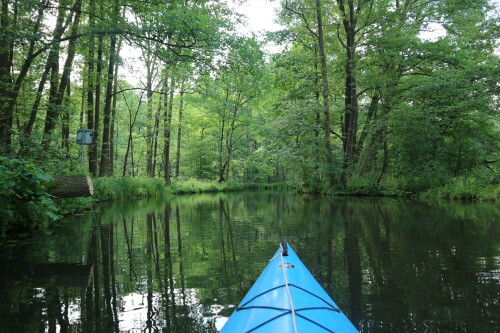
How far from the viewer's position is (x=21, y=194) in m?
5.64

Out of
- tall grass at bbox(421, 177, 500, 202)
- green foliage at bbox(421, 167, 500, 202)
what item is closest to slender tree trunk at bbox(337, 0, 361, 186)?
tall grass at bbox(421, 177, 500, 202)

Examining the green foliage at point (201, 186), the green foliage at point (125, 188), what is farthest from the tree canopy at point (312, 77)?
the green foliage at point (201, 186)

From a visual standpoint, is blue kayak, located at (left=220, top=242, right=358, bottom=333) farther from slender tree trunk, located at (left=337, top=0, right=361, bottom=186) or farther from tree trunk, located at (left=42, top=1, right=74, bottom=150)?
slender tree trunk, located at (left=337, top=0, right=361, bottom=186)

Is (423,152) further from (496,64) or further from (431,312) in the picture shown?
(431,312)

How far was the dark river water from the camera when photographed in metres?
2.59

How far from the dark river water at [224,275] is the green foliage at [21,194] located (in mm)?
540

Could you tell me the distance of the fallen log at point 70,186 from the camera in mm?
6391

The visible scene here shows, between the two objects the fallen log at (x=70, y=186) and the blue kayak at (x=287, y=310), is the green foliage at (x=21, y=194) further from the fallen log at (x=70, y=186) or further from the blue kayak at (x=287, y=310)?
the blue kayak at (x=287, y=310)

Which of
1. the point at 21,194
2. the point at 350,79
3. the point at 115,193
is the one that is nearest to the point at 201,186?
the point at 115,193

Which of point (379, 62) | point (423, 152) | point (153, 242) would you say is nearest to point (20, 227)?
point (153, 242)

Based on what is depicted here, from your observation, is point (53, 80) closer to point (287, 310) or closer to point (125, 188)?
point (125, 188)

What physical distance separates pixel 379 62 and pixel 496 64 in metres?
5.15

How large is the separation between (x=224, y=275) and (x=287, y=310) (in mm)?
1968

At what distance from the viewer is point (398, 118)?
1399 cm
